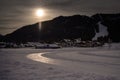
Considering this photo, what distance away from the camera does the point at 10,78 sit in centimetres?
994

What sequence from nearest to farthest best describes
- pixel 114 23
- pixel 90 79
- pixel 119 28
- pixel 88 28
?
1. pixel 90 79
2. pixel 119 28
3. pixel 114 23
4. pixel 88 28

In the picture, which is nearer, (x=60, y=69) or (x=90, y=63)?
(x=60, y=69)

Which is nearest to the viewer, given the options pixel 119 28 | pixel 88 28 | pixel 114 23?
pixel 119 28

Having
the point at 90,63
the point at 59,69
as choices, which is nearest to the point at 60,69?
the point at 59,69

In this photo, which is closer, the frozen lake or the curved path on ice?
the frozen lake

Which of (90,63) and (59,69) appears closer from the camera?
(59,69)

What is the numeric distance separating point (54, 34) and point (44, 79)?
180328 mm

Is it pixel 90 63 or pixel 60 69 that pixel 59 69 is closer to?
pixel 60 69

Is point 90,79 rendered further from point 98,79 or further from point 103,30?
point 103,30

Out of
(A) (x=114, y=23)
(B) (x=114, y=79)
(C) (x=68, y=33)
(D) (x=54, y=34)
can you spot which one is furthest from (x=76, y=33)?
(B) (x=114, y=79)

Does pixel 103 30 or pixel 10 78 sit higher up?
pixel 103 30

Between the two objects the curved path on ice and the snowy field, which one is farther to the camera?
the curved path on ice

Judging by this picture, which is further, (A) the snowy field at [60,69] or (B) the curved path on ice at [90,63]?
(B) the curved path on ice at [90,63]

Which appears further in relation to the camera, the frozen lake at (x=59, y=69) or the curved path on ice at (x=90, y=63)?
the curved path on ice at (x=90, y=63)
